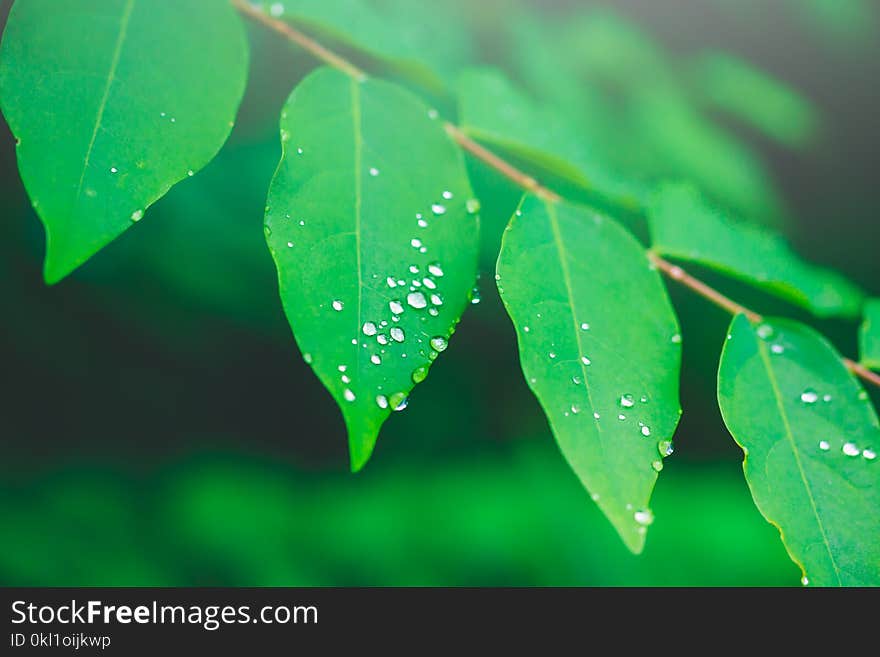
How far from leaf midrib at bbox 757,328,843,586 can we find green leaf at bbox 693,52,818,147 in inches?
65.4

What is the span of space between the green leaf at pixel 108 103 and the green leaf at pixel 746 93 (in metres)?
1.94

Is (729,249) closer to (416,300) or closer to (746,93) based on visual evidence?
(416,300)

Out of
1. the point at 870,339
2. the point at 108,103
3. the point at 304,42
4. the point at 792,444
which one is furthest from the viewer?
the point at 870,339

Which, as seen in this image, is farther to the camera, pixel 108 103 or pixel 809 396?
pixel 809 396

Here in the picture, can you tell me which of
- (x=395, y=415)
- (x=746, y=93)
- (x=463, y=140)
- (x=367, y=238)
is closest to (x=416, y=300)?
(x=367, y=238)

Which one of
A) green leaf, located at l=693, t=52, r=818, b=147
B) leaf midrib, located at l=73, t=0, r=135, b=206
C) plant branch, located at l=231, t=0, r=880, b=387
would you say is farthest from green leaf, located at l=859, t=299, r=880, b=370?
green leaf, located at l=693, t=52, r=818, b=147

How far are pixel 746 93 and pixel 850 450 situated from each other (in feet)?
6.03

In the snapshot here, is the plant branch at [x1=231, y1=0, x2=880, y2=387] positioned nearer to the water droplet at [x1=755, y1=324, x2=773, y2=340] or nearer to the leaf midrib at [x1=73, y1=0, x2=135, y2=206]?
the water droplet at [x1=755, y1=324, x2=773, y2=340]

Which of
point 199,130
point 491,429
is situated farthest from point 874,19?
point 199,130

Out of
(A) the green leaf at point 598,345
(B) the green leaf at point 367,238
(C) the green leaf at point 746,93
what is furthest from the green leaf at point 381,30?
(C) the green leaf at point 746,93

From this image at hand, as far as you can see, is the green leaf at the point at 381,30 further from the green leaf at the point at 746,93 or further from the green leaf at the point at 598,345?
the green leaf at the point at 746,93

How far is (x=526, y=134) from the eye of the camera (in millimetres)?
1178

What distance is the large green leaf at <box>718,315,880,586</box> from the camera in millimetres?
785

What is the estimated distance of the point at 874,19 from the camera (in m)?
2.39
